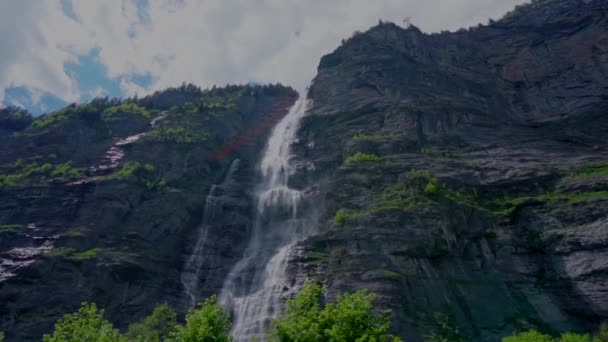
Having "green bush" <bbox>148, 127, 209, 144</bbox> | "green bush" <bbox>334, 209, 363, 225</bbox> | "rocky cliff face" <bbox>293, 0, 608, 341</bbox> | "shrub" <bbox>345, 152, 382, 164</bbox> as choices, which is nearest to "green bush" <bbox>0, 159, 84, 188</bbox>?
"green bush" <bbox>148, 127, 209, 144</bbox>

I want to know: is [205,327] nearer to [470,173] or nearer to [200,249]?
[200,249]

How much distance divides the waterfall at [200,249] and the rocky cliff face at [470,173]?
441 inches

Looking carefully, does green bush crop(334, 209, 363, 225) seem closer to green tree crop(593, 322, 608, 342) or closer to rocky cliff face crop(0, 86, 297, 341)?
rocky cliff face crop(0, 86, 297, 341)

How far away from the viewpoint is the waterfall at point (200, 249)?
46531mm

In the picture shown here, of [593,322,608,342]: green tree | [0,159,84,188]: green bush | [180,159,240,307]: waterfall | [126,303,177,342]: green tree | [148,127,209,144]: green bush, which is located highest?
[148,127,209,144]: green bush

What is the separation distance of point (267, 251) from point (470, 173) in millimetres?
21560

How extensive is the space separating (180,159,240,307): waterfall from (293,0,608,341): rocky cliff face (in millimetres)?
11201

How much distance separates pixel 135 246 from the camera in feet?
161

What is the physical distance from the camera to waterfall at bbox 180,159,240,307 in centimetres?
4653

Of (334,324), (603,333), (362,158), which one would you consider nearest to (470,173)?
(362,158)

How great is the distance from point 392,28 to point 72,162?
56132mm

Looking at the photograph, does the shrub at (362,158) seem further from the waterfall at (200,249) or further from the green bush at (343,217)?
the waterfall at (200,249)

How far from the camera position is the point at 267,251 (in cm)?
4953

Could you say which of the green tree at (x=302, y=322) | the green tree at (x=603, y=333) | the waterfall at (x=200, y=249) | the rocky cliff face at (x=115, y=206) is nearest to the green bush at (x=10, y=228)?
the rocky cliff face at (x=115, y=206)
